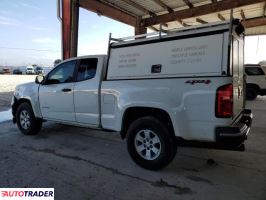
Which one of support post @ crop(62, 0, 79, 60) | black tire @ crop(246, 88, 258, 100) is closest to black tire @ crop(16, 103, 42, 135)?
support post @ crop(62, 0, 79, 60)

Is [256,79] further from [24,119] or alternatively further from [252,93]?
[24,119]

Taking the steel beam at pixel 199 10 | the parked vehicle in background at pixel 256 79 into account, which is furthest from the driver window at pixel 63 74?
the parked vehicle in background at pixel 256 79

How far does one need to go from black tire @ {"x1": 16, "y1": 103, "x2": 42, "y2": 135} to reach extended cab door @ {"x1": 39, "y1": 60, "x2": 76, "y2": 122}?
1.25 feet

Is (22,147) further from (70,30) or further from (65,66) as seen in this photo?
(70,30)

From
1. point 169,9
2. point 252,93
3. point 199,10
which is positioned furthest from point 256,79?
point 169,9

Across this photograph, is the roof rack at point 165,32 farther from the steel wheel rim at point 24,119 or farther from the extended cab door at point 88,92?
the steel wheel rim at point 24,119

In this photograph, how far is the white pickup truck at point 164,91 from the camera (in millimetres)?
3349

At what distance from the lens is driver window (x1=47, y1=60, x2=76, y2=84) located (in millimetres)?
5367

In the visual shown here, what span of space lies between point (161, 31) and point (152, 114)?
1.29m

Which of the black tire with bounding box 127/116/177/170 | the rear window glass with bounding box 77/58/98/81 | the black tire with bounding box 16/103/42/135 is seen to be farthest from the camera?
the black tire with bounding box 16/103/42/135

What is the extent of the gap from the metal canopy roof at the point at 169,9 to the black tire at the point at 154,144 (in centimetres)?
604

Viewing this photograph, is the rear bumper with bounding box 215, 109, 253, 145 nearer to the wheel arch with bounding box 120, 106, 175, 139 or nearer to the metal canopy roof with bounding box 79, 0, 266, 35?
the wheel arch with bounding box 120, 106, 175, 139

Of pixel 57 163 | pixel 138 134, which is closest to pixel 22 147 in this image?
pixel 57 163

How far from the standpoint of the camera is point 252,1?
9305mm
